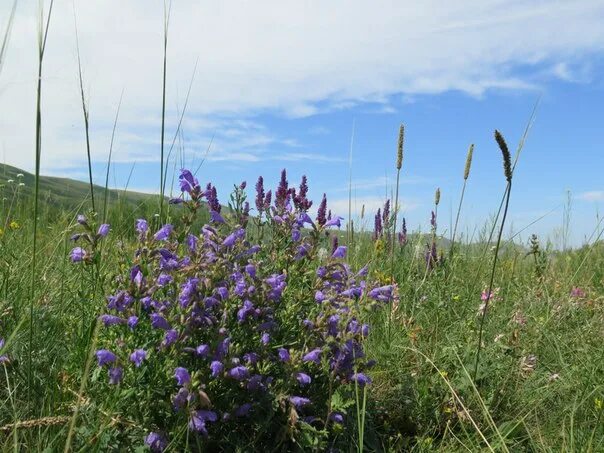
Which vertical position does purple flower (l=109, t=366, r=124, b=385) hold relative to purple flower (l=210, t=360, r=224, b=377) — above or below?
below

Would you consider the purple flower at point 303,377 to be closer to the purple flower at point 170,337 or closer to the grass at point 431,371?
the grass at point 431,371

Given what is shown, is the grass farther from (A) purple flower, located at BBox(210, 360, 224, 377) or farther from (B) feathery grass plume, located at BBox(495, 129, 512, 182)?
(B) feathery grass plume, located at BBox(495, 129, 512, 182)

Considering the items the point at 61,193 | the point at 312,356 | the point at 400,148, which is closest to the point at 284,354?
the point at 312,356

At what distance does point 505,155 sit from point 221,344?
3.59 ft

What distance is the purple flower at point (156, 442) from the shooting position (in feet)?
5.98

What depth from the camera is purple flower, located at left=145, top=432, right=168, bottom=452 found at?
5.98ft

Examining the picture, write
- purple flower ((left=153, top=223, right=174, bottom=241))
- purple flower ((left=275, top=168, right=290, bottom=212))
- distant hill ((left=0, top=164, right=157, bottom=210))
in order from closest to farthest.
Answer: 1. purple flower ((left=153, top=223, right=174, bottom=241))
2. purple flower ((left=275, top=168, right=290, bottom=212))
3. distant hill ((left=0, top=164, right=157, bottom=210))

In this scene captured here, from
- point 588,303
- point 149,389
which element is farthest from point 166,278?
point 588,303

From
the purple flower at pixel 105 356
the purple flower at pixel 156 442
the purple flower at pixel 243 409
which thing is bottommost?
the purple flower at pixel 156 442

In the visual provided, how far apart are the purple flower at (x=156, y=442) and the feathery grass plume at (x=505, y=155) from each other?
4.52 ft

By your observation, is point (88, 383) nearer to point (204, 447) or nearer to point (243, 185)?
point (204, 447)

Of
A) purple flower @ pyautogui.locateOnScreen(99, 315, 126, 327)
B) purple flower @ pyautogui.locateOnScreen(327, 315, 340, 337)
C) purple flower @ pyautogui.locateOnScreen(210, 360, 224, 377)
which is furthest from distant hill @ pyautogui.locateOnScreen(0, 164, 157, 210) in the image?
purple flower @ pyautogui.locateOnScreen(210, 360, 224, 377)

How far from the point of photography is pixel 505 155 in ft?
6.64

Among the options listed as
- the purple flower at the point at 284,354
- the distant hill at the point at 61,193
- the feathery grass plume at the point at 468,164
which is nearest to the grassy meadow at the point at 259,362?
the purple flower at the point at 284,354
